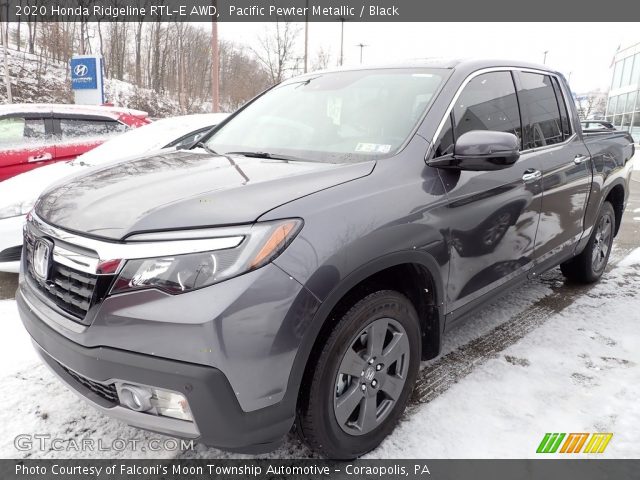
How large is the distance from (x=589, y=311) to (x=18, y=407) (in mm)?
3953

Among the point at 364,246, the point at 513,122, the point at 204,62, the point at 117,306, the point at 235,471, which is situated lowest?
the point at 235,471

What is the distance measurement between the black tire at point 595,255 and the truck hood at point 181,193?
294 cm

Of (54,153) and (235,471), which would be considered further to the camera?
(54,153)

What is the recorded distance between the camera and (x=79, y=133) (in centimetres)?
705

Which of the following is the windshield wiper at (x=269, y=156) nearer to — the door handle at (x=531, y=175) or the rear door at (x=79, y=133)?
the door handle at (x=531, y=175)

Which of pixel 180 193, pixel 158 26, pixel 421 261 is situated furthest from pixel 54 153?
pixel 158 26

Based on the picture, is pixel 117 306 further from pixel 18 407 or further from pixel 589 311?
pixel 589 311

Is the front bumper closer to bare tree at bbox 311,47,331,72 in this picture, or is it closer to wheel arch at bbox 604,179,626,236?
wheel arch at bbox 604,179,626,236

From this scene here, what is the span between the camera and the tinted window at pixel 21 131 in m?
6.65

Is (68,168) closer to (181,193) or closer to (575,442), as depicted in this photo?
(181,193)

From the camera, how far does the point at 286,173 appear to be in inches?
80.6

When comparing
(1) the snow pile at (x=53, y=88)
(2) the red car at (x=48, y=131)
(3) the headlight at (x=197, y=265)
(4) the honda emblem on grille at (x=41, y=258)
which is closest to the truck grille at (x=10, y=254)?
(4) the honda emblem on grille at (x=41, y=258)

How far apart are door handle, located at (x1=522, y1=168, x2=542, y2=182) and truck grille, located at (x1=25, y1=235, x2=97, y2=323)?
94.7 inches

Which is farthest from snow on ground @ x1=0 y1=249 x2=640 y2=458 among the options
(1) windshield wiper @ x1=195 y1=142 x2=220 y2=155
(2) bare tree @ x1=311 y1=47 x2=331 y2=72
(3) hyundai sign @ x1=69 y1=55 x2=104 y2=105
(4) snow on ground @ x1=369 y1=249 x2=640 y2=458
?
(2) bare tree @ x1=311 y1=47 x2=331 y2=72
